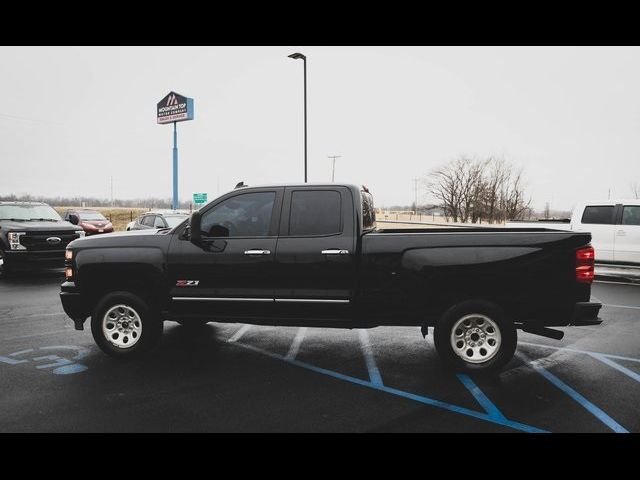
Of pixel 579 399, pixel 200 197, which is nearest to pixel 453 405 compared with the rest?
pixel 579 399

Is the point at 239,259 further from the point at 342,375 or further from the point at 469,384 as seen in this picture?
the point at 469,384

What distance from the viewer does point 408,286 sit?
17.5 ft

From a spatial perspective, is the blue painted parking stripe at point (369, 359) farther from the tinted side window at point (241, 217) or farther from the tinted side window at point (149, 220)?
the tinted side window at point (149, 220)

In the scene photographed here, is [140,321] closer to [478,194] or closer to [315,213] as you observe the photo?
[315,213]

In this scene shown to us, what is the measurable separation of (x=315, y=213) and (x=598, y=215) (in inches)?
402

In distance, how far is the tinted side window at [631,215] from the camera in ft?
40.4

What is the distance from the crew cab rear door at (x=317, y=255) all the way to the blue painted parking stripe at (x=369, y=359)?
710 mm

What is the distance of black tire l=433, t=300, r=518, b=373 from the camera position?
5133mm

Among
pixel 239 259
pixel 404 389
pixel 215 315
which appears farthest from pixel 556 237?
pixel 215 315

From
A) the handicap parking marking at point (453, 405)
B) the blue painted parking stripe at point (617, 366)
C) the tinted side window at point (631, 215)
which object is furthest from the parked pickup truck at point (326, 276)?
the tinted side window at point (631, 215)

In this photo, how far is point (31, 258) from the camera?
1280 cm

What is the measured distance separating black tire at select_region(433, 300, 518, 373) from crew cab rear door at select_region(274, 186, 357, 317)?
1.06 m
